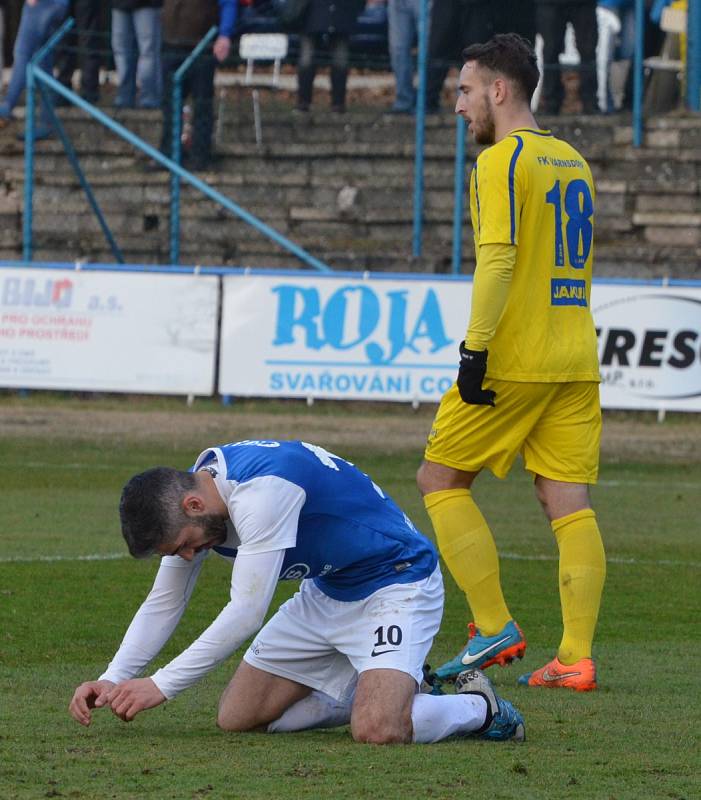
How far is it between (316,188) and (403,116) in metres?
1.51

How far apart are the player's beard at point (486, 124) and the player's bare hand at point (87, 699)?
270cm

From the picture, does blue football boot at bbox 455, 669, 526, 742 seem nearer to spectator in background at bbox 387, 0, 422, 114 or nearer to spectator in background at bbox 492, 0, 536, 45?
spectator in background at bbox 492, 0, 536, 45

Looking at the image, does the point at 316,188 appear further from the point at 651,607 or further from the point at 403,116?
the point at 651,607

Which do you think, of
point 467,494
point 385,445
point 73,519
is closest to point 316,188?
point 385,445

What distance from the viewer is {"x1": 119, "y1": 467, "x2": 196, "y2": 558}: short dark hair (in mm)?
5172

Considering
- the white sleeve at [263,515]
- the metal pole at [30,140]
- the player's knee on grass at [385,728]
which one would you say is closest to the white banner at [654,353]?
the metal pole at [30,140]

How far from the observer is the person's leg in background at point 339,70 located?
2045 cm

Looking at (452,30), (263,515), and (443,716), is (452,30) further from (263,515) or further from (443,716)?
(263,515)

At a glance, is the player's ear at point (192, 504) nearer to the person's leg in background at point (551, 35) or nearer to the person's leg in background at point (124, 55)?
the person's leg in background at point (551, 35)

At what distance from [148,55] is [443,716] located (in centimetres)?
1583

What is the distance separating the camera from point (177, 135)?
68.4ft

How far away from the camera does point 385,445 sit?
16.0 meters

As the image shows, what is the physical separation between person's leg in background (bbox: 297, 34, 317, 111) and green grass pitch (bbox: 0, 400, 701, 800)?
8.55 m

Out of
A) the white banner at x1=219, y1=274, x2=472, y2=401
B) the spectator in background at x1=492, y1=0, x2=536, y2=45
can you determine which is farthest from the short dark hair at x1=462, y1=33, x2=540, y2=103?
the spectator in background at x1=492, y1=0, x2=536, y2=45
